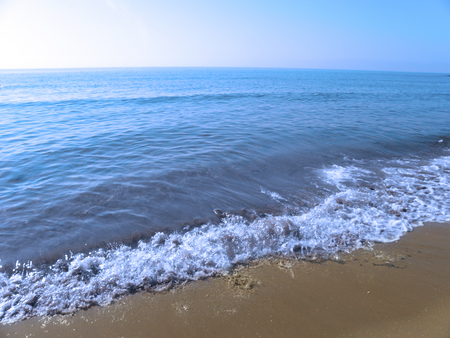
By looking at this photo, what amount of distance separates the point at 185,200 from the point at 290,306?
387cm

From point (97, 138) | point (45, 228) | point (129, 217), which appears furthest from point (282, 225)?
point (97, 138)

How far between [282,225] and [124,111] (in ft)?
58.1

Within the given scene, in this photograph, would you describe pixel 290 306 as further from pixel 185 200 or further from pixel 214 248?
pixel 185 200

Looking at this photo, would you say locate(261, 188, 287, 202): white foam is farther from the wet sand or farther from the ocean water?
the wet sand

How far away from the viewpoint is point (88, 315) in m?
3.25

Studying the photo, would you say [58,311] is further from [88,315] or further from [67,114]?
[67,114]

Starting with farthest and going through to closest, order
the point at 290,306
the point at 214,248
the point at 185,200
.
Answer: the point at 185,200
the point at 214,248
the point at 290,306

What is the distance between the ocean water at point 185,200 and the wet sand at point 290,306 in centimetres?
28

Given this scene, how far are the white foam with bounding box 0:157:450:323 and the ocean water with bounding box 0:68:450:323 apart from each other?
0.08 ft

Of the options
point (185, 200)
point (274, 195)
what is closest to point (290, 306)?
point (274, 195)

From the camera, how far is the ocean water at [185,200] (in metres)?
4.05

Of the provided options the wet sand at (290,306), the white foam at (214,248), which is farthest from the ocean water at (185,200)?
the wet sand at (290,306)

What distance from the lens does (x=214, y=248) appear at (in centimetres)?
447

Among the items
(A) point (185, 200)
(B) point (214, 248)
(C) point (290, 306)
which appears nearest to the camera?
(C) point (290, 306)
